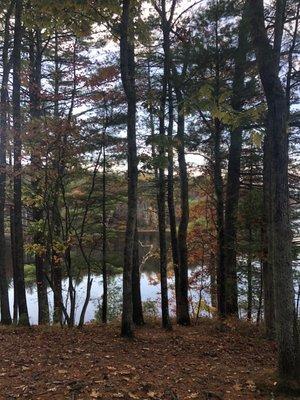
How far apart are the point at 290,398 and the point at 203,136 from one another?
8.69 m

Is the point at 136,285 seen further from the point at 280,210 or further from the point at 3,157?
the point at 280,210

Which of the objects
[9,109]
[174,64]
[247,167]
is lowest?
[247,167]

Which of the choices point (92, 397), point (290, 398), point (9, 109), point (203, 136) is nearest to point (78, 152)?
point (9, 109)

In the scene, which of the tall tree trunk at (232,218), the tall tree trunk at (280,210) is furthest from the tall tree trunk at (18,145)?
the tall tree trunk at (280,210)

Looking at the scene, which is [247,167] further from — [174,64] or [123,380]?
[123,380]

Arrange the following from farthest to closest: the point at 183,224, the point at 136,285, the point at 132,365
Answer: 1. the point at 183,224
2. the point at 136,285
3. the point at 132,365

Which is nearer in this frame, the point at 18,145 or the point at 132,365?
the point at 132,365

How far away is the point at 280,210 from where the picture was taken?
16.0 ft

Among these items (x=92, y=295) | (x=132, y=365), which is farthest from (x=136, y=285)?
(x=92, y=295)

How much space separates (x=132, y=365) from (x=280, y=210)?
3.19 metres

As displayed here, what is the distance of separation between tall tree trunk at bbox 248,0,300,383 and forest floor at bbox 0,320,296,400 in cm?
53

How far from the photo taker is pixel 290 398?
4586 millimetres

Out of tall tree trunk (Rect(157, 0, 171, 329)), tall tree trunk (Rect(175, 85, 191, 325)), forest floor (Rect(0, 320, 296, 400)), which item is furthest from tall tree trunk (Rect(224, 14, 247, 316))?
forest floor (Rect(0, 320, 296, 400))

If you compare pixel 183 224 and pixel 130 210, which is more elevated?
pixel 130 210
